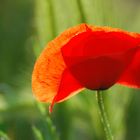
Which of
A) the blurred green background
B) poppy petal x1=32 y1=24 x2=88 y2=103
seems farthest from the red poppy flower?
the blurred green background

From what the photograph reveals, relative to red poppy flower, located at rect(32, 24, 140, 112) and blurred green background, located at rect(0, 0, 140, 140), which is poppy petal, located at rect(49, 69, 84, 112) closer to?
red poppy flower, located at rect(32, 24, 140, 112)

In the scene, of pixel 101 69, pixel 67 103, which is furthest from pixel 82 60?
pixel 67 103

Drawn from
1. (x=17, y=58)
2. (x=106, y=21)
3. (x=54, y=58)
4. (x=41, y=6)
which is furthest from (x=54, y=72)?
(x=17, y=58)

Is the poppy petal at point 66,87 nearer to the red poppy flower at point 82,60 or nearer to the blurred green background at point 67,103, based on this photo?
the red poppy flower at point 82,60

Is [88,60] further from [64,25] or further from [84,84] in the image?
[64,25]

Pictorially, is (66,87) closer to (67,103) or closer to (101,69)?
(101,69)

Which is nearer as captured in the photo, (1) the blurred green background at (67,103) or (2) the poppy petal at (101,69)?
(2) the poppy petal at (101,69)

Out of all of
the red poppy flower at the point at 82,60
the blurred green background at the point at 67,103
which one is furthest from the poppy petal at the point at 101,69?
the blurred green background at the point at 67,103

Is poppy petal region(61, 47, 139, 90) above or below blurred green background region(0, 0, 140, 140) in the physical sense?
above
